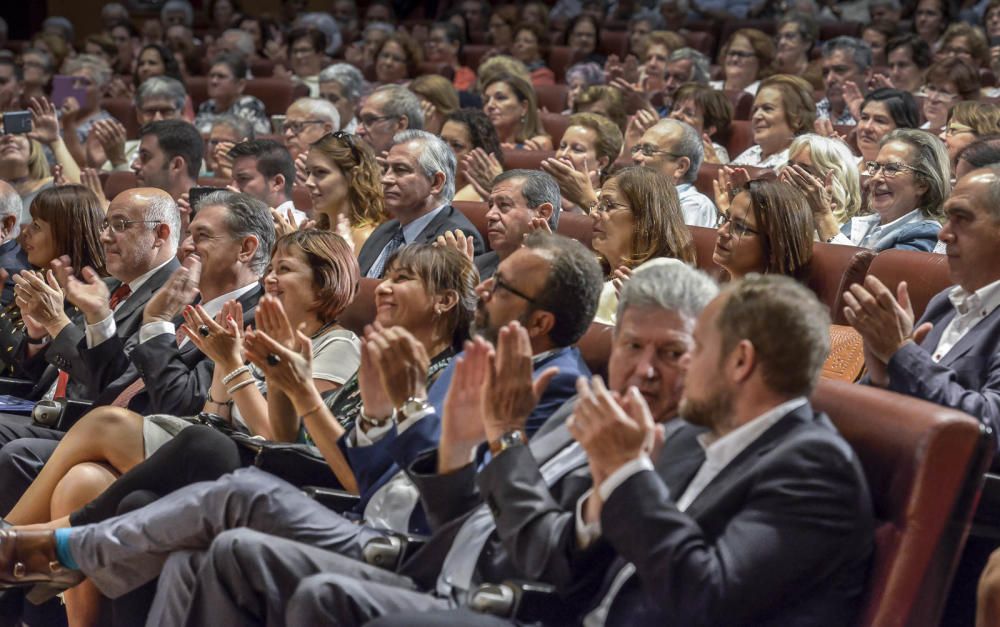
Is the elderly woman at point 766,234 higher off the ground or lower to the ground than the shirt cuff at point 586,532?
→ lower

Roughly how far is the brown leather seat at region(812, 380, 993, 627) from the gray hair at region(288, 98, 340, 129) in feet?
8.71

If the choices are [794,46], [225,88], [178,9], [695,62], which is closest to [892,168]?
[695,62]

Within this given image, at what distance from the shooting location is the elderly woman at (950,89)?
3512 mm

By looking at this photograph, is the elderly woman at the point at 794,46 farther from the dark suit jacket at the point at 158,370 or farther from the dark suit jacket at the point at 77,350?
the dark suit jacket at the point at 158,370

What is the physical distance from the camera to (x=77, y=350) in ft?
7.06

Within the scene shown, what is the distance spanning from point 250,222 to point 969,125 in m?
1.51

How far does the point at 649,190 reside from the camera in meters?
2.23

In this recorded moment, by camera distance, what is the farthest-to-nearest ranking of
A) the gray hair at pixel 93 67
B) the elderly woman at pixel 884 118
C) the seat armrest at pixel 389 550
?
the gray hair at pixel 93 67
the elderly woman at pixel 884 118
the seat armrest at pixel 389 550

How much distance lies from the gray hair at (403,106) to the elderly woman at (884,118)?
1115 millimetres

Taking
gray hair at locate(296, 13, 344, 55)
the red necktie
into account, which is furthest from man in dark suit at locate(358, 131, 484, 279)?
gray hair at locate(296, 13, 344, 55)

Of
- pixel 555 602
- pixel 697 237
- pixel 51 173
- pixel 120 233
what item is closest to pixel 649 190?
pixel 697 237

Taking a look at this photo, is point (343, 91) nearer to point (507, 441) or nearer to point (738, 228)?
point (738, 228)

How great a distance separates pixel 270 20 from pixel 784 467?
18.2 ft

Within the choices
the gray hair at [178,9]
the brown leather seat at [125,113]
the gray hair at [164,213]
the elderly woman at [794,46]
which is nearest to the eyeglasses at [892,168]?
the gray hair at [164,213]
